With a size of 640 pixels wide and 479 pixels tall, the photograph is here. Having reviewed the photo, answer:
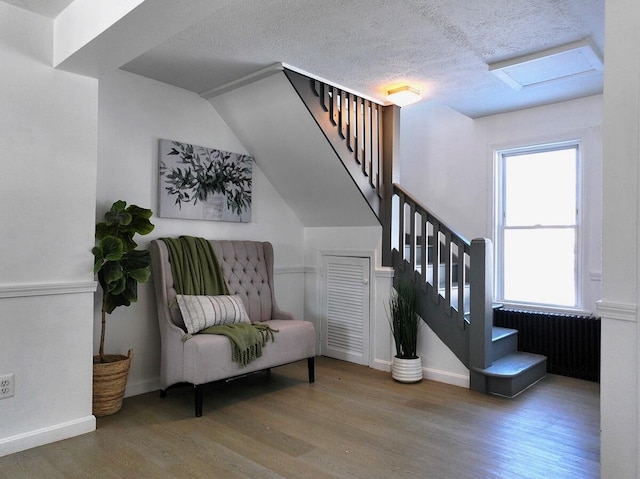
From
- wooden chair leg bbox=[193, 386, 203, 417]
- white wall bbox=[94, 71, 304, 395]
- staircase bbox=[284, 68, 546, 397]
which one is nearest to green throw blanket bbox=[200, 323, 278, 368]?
wooden chair leg bbox=[193, 386, 203, 417]

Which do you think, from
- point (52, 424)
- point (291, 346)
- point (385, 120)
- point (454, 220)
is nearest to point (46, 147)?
point (52, 424)

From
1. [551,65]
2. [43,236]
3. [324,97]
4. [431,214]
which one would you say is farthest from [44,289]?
[551,65]

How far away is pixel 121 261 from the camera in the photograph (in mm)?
3113

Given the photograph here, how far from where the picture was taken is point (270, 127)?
401cm

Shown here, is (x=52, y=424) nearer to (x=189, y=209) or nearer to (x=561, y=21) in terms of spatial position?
(x=189, y=209)

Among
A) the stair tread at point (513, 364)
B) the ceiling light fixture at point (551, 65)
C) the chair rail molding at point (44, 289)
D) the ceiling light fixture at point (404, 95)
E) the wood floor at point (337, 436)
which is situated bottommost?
the wood floor at point (337, 436)

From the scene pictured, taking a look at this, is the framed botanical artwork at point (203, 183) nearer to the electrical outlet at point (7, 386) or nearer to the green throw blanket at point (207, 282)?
the green throw blanket at point (207, 282)

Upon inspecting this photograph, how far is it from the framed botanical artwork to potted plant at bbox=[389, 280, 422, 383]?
63.8 inches

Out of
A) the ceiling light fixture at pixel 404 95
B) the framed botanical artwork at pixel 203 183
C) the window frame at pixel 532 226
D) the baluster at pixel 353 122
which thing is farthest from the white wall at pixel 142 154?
the window frame at pixel 532 226

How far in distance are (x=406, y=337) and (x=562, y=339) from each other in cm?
144

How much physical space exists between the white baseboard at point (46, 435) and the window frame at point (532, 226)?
3793 millimetres

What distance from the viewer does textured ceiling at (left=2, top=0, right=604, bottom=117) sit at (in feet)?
8.50

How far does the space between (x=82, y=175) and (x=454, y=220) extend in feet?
11.9

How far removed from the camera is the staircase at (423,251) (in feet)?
11.9
